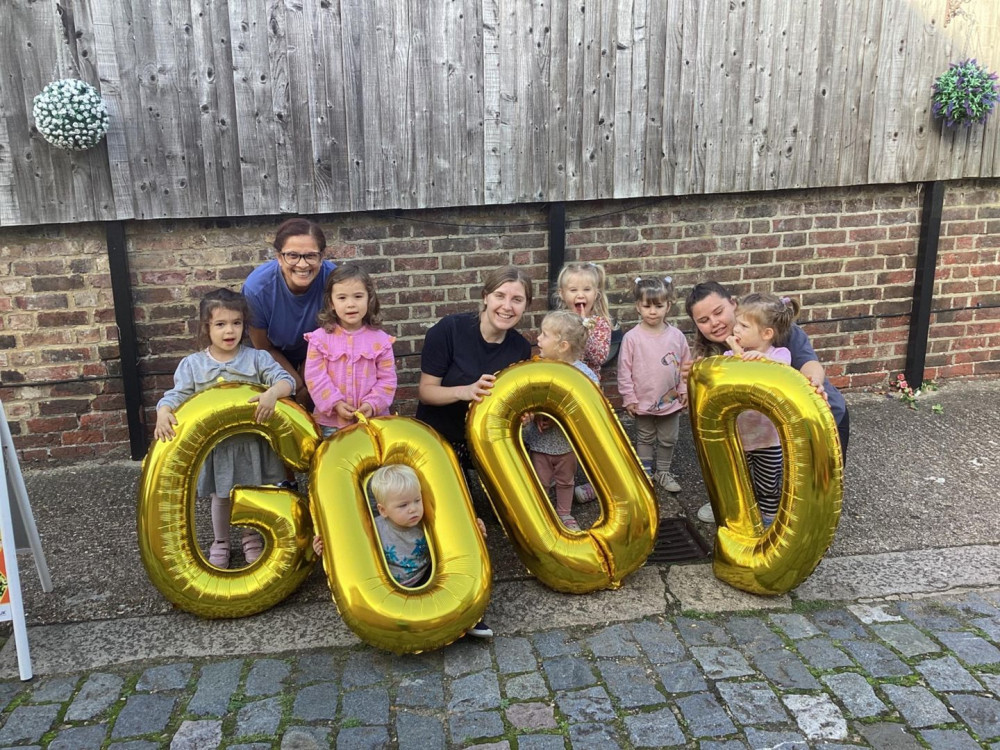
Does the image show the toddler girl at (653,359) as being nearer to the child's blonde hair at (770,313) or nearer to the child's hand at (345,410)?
the child's blonde hair at (770,313)

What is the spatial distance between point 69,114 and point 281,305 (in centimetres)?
149

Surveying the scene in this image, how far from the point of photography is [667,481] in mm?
4441

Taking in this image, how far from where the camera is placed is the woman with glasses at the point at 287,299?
387 centimetres

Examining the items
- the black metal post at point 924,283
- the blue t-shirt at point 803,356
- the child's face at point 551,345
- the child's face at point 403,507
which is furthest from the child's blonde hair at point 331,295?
the black metal post at point 924,283

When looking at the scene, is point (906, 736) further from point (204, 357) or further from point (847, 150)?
point (847, 150)

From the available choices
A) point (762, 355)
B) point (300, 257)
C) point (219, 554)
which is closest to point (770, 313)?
point (762, 355)

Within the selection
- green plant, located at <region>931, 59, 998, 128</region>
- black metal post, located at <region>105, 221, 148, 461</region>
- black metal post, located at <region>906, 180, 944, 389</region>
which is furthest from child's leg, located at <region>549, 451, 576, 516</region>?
green plant, located at <region>931, 59, 998, 128</region>

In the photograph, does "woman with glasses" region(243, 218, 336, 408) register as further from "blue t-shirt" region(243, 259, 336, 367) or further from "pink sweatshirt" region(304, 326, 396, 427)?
"pink sweatshirt" region(304, 326, 396, 427)

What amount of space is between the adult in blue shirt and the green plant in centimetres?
246

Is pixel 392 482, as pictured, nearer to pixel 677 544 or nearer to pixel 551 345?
pixel 551 345

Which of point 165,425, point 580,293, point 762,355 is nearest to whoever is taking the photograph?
point 165,425

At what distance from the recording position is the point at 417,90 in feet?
15.3

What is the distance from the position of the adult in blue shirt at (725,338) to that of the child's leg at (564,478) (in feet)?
2.30

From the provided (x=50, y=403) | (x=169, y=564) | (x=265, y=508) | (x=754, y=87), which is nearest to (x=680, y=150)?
(x=754, y=87)
